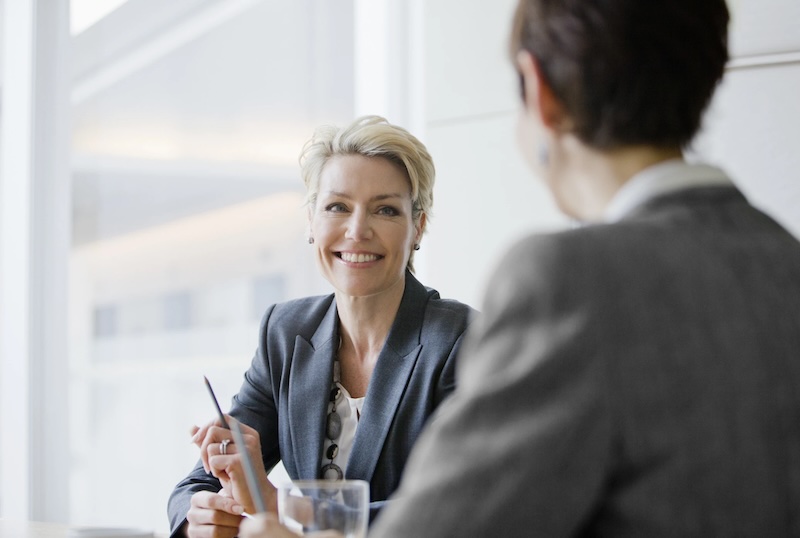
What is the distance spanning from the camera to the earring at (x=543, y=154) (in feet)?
3.18

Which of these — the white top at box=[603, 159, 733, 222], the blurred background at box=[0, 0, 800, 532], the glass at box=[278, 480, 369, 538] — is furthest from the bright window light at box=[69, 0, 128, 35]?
the white top at box=[603, 159, 733, 222]

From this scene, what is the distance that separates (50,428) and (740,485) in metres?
3.78

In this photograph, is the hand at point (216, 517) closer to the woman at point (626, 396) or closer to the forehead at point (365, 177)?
the forehead at point (365, 177)

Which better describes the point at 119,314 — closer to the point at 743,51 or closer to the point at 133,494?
the point at 133,494

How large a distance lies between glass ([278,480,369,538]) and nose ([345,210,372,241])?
1.15m

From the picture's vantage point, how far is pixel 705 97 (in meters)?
0.95

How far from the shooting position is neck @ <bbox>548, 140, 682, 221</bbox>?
3.05 ft

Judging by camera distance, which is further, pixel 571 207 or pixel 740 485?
pixel 571 207

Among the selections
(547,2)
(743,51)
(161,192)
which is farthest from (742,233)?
(161,192)

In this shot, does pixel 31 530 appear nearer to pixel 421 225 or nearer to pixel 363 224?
pixel 363 224

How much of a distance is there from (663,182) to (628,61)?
4.7 inches

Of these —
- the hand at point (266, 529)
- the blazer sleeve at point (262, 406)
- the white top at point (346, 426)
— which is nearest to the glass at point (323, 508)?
the hand at point (266, 529)

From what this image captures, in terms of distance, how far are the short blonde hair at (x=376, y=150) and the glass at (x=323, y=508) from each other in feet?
4.10

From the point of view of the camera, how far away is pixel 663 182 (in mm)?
890
